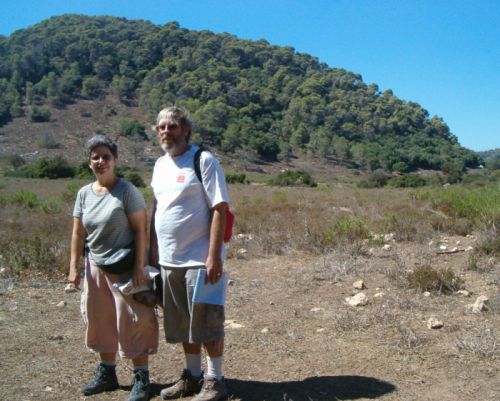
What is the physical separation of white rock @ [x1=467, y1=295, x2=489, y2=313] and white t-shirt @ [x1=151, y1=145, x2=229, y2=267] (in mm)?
2778

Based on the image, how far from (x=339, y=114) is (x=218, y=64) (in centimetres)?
2414

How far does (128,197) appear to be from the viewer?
2.90 meters

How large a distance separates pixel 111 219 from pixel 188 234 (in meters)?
0.49

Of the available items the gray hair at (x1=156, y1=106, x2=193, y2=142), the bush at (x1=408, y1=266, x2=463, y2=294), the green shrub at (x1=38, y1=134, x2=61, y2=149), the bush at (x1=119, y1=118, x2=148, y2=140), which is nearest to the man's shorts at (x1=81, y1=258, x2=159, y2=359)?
the gray hair at (x1=156, y1=106, x2=193, y2=142)

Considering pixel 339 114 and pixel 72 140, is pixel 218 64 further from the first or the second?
pixel 72 140

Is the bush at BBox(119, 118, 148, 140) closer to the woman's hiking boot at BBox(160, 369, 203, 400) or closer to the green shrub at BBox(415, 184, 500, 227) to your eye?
the green shrub at BBox(415, 184, 500, 227)

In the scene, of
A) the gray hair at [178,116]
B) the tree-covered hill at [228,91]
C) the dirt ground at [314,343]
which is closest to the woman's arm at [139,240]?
the gray hair at [178,116]

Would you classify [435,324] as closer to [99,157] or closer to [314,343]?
[314,343]

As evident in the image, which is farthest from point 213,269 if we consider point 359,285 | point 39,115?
point 39,115

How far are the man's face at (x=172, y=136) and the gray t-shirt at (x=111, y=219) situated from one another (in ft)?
1.19

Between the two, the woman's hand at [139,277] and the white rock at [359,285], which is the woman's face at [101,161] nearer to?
the woman's hand at [139,277]

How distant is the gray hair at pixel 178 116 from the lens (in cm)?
278

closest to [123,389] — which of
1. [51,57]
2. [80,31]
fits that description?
[51,57]

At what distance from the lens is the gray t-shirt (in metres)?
2.88
